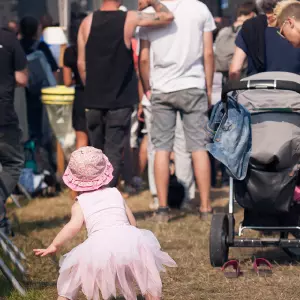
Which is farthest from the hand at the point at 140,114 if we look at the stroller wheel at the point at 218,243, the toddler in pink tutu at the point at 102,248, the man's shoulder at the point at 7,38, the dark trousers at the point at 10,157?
the toddler in pink tutu at the point at 102,248

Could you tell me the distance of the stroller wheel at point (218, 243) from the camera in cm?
688

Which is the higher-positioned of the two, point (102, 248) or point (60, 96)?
point (102, 248)

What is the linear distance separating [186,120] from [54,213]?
1.82 metres

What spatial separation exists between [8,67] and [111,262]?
352 cm

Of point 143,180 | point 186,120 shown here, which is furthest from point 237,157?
point 143,180

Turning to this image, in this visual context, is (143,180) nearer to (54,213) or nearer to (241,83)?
(54,213)

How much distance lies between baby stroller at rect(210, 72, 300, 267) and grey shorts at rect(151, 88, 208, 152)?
1949mm

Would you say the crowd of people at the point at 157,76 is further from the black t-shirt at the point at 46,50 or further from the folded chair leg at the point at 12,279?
the black t-shirt at the point at 46,50

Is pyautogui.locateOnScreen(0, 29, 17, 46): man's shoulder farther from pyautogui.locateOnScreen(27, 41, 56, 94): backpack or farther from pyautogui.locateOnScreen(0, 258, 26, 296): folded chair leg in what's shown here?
pyautogui.locateOnScreen(27, 41, 56, 94): backpack

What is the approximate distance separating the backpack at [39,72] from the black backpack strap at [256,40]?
180 inches

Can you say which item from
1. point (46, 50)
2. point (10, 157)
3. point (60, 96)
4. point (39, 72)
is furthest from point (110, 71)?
point (46, 50)

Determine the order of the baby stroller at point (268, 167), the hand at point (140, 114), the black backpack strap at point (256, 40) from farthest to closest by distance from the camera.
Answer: the hand at point (140, 114) → the black backpack strap at point (256, 40) → the baby stroller at point (268, 167)

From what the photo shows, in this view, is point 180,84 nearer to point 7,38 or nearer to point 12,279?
point 7,38

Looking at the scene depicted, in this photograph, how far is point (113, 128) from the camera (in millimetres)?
9375
